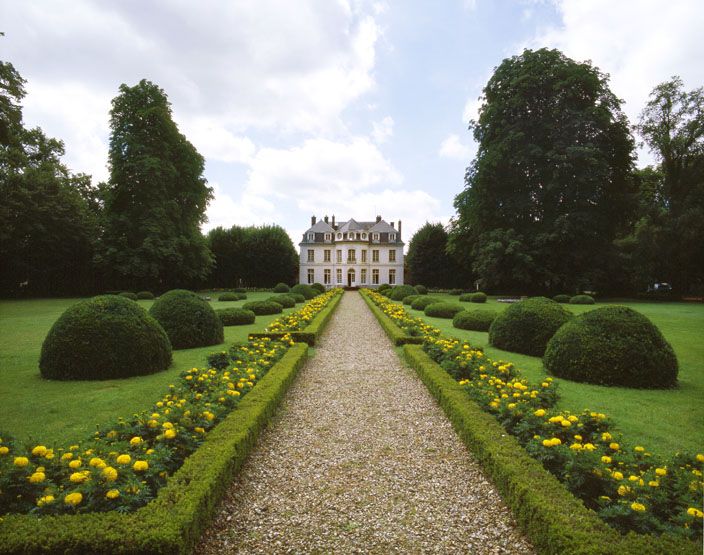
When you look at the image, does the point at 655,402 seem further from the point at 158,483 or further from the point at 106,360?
the point at 106,360

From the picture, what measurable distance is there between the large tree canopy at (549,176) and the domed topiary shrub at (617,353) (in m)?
18.3

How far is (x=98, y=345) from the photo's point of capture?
7.29 m

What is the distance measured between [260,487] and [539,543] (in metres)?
2.29

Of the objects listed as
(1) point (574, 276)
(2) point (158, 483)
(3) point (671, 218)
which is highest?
(3) point (671, 218)

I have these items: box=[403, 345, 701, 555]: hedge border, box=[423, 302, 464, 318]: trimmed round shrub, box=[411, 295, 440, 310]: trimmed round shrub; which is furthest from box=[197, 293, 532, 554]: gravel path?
box=[411, 295, 440, 310]: trimmed round shrub

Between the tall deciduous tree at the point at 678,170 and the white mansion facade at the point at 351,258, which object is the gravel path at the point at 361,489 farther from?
the white mansion facade at the point at 351,258

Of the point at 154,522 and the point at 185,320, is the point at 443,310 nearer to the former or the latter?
the point at 185,320

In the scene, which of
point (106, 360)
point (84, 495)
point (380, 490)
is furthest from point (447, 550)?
point (106, 360)

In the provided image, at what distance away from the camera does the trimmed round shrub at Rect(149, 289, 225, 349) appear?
10023mm

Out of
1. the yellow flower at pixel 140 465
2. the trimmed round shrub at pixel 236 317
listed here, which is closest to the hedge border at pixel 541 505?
the yellow flower at pixel 140 465

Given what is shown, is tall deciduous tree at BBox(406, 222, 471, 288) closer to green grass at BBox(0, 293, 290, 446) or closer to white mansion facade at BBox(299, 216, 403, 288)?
white mansion facade at BBox(299, 216, 403, 288)

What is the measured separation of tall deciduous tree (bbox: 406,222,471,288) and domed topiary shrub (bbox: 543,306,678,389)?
41000 millimetres

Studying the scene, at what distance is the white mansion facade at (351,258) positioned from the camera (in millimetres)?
52344

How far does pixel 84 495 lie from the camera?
288 centimetres
